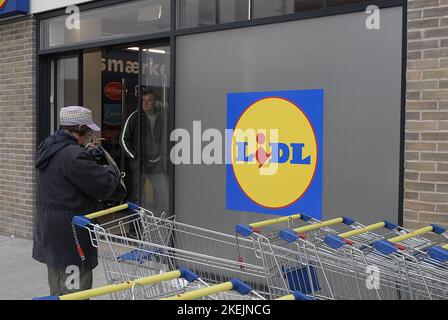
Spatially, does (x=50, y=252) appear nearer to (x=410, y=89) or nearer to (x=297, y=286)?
(x=297, y=286)

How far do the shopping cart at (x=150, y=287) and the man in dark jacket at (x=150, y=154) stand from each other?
12.6ft

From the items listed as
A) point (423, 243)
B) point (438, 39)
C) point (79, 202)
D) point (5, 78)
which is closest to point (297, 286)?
point (423, 243)

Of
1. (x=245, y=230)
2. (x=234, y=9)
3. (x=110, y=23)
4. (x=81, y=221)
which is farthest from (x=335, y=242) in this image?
(x=110, y=23)

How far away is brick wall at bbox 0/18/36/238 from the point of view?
830 centimetres

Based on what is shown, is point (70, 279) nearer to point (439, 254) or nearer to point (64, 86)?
point (439, 254)

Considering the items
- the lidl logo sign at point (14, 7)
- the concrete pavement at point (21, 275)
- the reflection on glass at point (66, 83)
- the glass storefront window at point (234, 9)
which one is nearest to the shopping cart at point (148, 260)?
the concrete pavement at point (21, 275)

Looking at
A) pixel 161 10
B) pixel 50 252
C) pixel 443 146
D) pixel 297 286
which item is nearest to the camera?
pixel 297 286

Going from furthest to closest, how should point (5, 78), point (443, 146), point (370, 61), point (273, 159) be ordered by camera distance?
point (5, 78), point (273, 159), point (370, 61), point (443, 146)

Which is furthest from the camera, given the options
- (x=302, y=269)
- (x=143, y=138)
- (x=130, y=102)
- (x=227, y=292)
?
(x=130, y=102)

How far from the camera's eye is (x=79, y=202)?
13.1 ft

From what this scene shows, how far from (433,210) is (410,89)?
100cm

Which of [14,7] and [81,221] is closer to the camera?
[81,221]

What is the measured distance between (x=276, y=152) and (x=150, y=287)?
8.90 ft

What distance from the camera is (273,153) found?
18.5 ft
